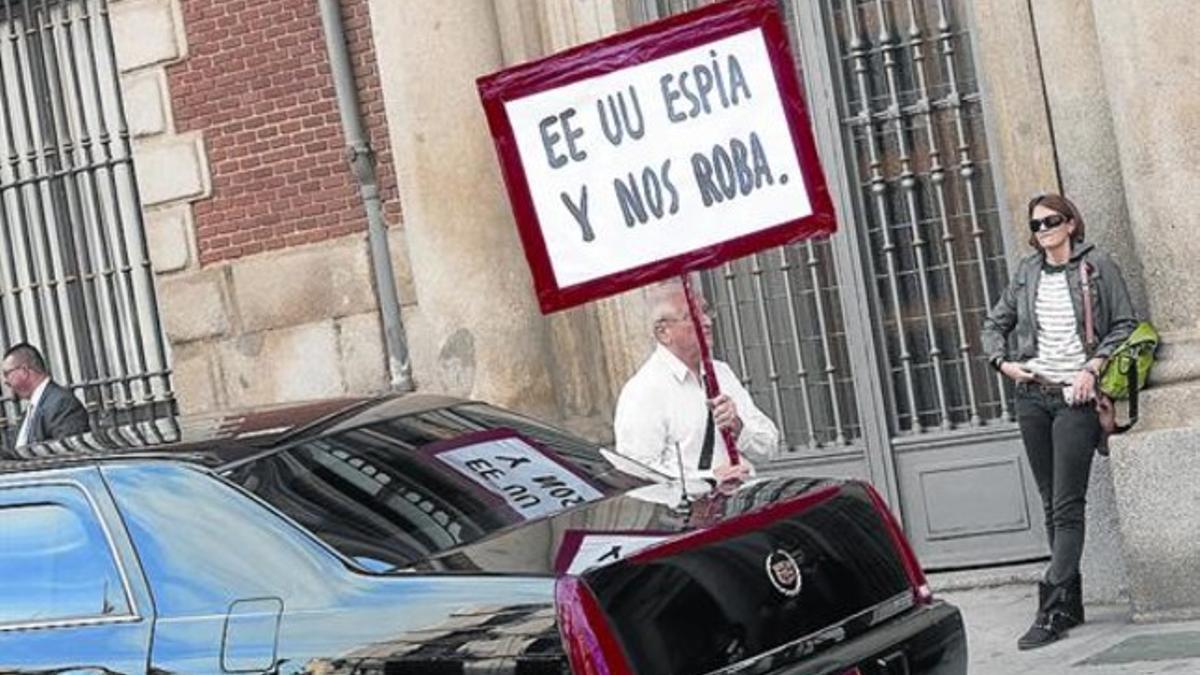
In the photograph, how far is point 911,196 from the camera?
12547mm

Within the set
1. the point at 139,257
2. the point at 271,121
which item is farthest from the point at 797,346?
the point at 139,257

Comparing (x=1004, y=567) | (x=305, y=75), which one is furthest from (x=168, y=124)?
(x=1004, y=567)

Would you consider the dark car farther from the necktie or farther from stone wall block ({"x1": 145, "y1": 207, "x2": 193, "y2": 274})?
stone wall block ({"x1": 145, "y1": 207, "x2": 193, "y2": 274})

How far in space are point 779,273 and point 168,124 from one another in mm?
4253

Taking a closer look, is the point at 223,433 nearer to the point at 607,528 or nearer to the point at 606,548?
the point at 607,528

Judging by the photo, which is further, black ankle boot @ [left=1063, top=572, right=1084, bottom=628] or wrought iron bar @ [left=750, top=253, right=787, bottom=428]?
wrought iron bar @ [left=750, top=253, right=787, bottom=428]

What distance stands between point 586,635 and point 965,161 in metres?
6.13

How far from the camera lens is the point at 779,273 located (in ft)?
43.0

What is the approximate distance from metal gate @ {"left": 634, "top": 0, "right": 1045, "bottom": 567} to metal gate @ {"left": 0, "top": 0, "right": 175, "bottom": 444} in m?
4.89

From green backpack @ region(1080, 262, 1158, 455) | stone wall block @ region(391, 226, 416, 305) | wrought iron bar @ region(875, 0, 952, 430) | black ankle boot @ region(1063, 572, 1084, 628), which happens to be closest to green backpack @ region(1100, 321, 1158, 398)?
green backpack @ region(1080, 262, 1158, 455)

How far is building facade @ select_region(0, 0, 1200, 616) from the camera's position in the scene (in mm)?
10883

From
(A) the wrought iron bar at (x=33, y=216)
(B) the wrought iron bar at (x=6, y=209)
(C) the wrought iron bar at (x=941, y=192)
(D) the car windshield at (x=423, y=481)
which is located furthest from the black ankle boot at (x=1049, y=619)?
(B) the wrought iron bar at (x=6, y=209)

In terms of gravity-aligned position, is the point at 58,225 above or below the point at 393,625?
above

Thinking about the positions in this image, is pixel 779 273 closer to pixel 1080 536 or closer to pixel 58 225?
pixel 1080 536
